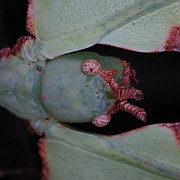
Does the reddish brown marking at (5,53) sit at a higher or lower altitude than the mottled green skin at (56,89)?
higher

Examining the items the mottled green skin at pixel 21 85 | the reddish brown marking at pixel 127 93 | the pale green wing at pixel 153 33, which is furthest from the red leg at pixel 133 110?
the mottled green skin at pixel 21 85

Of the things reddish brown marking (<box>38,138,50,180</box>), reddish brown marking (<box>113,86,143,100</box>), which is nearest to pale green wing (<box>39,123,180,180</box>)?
reddish brown marking (<box>38,138,50,180</box>)

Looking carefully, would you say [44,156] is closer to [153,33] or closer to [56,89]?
[56,89]

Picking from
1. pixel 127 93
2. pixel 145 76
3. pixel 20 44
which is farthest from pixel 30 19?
pixel 145 76

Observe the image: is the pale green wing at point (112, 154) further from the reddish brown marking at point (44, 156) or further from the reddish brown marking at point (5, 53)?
the reddish brown marking at point (5, 53)

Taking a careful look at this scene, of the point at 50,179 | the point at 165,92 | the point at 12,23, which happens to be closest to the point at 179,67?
the point at 165,92

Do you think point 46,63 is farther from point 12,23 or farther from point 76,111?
point 12,23
